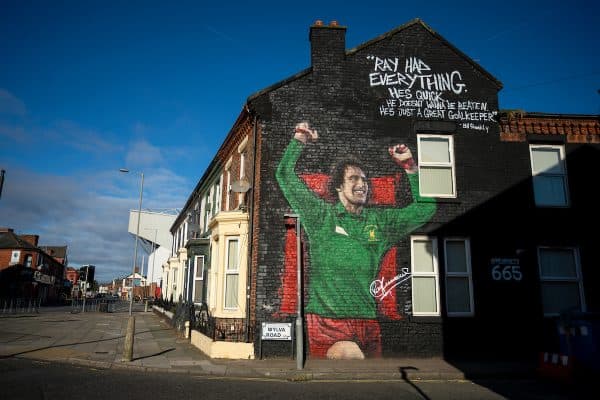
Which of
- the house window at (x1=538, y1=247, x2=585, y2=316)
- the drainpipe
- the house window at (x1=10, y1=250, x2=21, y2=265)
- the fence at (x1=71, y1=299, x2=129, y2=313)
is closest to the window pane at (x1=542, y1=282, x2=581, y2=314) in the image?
the house window at (x1=538, y1=247, x2=585, y2=316)

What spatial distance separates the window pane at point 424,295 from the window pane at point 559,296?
3633 millimetres

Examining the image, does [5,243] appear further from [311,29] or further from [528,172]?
[528,172]

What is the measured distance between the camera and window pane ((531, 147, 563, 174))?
15.5 meters

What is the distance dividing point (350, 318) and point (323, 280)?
4.44ft

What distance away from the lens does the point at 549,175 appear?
15500mm

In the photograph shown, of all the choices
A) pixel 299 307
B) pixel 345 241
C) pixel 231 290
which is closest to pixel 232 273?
pixel 231 290

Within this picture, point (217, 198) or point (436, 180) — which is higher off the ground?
point (217, 198)

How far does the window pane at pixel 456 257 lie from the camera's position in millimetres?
14367

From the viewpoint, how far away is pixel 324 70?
1510 centimetres

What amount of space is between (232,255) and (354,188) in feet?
15.1

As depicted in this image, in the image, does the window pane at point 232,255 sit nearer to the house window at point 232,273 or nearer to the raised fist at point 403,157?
the house window at point 232,273

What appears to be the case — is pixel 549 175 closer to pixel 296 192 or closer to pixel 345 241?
pixel 345 241

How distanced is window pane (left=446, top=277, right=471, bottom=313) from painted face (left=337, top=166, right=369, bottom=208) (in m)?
3.71
